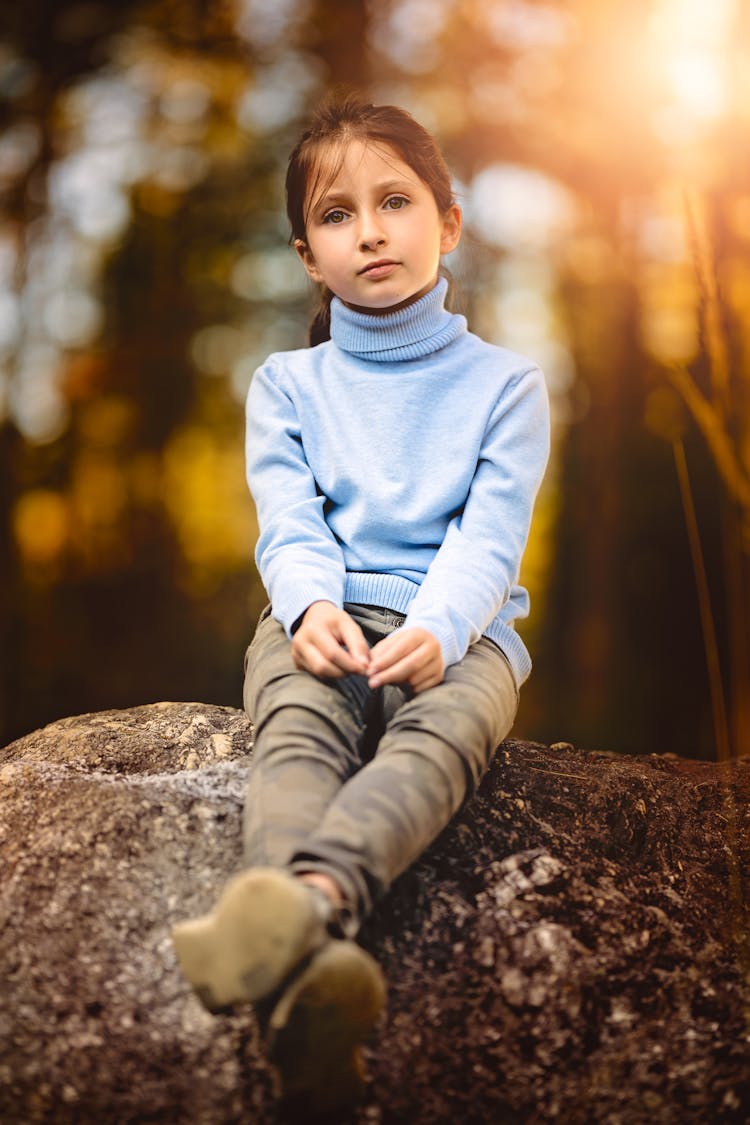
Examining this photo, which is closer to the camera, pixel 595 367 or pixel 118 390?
pixel 595 367

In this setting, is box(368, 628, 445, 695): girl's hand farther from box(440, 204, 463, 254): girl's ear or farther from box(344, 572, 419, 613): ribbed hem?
box(440, 204, 463, 254): girl's ear

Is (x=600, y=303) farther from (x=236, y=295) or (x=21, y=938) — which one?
(x=21, y=938)

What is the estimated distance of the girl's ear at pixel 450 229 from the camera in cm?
150

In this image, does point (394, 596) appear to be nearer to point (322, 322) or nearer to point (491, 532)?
point (491, 532)

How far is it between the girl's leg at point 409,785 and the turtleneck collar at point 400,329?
20.1 inches

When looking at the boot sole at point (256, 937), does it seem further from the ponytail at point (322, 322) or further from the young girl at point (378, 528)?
the ponytail at point (322, 322)

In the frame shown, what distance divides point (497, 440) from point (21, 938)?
3.03 ft

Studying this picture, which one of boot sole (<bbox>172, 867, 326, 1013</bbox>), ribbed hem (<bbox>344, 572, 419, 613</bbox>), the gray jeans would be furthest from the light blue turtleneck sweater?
boot sole (<bbox>172, 867, 326, 1013</bbox>)

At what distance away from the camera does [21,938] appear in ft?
3.60

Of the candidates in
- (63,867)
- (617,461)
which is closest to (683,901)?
(63,867)

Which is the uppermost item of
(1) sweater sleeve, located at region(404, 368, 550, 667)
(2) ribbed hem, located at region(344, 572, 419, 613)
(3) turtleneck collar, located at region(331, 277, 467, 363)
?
(3) turtleneck collar, located at region(331, 277, 467, 363)

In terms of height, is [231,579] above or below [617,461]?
below

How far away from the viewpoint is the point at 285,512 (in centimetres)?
139

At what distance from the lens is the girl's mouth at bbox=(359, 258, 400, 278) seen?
1.37 metres
